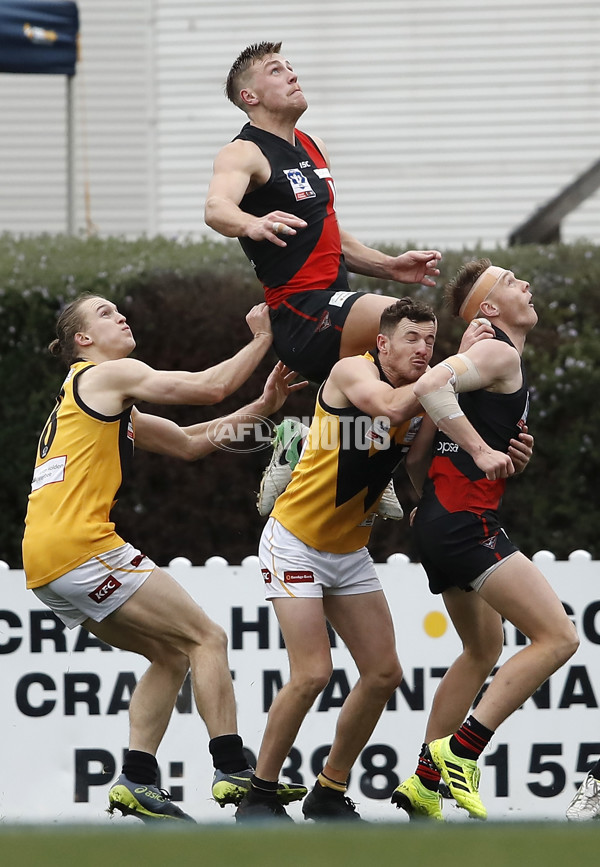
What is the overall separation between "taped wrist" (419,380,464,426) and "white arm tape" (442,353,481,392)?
10 cm

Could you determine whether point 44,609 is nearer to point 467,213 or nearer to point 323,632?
point 323,632

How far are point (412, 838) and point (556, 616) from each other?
157cm

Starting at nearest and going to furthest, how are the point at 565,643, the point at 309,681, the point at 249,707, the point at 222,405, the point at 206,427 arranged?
the point at 565,643, the point at 309,681, the point at 206,427, the point at 249,707, the point at 222,405

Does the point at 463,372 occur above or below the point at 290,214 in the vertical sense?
below

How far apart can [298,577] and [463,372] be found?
1139 mm

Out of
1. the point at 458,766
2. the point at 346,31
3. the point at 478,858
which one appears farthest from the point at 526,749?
the point at 346,31

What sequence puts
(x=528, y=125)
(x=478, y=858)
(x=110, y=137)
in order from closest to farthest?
(x=478, y=858) → (x=528, y=125) → (x=110, y=137)

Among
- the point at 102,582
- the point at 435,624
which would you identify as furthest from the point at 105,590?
the point at 435,624

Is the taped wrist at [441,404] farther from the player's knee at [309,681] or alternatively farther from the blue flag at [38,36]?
the blue flag at [38,36]

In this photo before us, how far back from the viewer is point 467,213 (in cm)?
1427

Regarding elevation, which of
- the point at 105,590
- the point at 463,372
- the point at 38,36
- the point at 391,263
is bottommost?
the point at 105,590

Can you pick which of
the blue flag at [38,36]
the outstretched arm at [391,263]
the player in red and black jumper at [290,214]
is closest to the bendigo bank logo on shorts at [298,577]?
the player in red and black jumper at [290,214]

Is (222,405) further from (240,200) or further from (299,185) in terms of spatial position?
(240,200)

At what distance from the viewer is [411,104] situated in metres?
14.2
